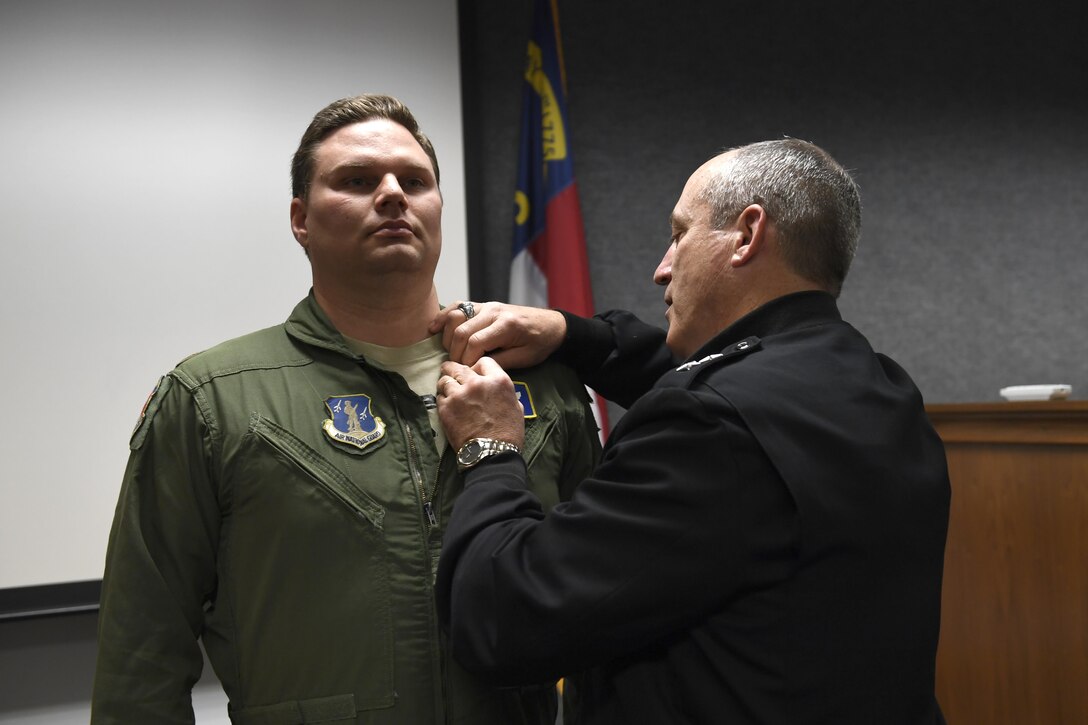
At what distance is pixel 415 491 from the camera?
124 cm

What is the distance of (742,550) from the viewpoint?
38.3 inches

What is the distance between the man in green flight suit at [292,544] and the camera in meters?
1.15

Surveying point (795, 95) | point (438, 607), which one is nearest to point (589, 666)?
point (438, 607)

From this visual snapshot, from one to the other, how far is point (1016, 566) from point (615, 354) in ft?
5.08

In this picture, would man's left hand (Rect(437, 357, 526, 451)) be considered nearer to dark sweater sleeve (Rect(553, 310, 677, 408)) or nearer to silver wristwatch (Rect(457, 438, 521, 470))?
silver wristwatch (Rect(457, 438, 521, 470))

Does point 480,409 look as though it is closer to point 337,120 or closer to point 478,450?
point 478,450

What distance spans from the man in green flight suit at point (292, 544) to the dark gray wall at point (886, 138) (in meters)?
1.62

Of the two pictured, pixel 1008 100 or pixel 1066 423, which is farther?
pixel 1008 100

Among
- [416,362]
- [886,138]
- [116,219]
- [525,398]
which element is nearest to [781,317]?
[525,398]

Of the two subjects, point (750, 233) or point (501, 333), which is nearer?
point (750, 233)

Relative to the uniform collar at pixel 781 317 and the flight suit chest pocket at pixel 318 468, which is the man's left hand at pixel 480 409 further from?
the uniform collar at pixel 781 317

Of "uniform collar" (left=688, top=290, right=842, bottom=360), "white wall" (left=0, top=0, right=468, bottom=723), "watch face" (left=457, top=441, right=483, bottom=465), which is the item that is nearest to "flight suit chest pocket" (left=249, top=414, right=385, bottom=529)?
"watch face" (left=457, top=441, right=483, bottom=465)

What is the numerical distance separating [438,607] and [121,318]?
159 centimetres

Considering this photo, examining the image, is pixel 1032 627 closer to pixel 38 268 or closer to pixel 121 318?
pixel 121 318
